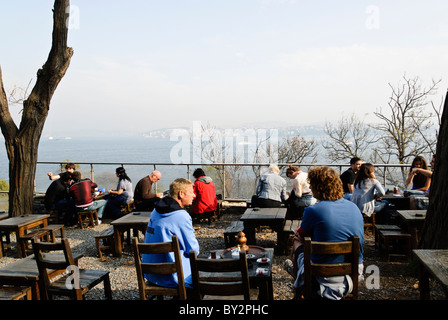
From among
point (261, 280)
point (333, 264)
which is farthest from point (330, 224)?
point (261, 280)

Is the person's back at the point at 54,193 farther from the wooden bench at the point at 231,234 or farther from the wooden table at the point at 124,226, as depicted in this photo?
the wooden bench at the point at 231,234

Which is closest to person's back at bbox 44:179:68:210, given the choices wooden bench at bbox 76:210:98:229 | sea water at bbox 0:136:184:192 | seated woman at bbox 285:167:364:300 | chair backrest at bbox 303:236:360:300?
wooden bench at bbox 76:210:98:229

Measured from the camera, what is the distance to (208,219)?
8406 mm

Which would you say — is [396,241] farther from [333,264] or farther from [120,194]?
[120,194]

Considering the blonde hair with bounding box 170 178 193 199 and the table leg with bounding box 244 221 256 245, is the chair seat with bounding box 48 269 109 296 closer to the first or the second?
the blonde hair with bounding box 170 178 193 199

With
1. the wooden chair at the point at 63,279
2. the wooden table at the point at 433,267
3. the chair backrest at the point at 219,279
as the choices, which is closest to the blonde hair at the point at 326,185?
the wooden table at the point at 433,267

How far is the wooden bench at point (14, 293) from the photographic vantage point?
3625 mm

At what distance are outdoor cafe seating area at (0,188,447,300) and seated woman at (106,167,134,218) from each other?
0.47 m

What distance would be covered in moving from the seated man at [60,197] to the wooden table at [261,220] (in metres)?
4.72

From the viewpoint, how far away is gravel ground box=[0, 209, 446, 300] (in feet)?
14.4

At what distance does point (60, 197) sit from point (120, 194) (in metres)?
1.44

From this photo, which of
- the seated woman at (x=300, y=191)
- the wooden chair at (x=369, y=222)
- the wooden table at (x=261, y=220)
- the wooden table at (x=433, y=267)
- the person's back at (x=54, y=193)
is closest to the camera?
the wooden table at (x=433, y=267)

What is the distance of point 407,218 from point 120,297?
4.19 metres
